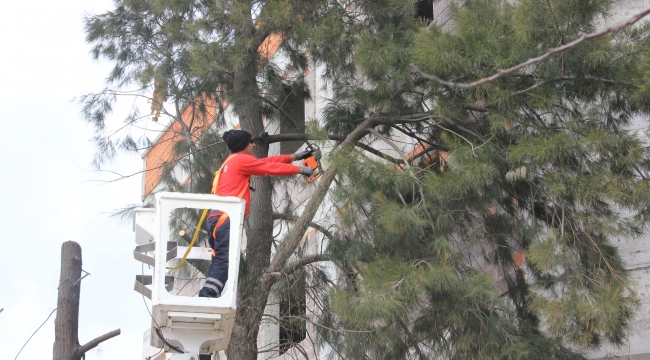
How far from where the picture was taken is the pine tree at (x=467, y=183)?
20.0 feet

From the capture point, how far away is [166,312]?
17.8 ft

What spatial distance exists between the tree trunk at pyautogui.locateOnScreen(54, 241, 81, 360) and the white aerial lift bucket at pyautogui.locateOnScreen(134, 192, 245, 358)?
95cm

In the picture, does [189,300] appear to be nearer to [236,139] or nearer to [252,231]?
[236,139]

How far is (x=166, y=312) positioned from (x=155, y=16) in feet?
13.4

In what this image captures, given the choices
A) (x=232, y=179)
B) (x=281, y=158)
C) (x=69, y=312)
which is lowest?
(x=69, y=312)

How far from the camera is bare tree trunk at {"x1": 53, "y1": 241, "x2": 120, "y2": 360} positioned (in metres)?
6.31

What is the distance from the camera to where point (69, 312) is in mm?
6469

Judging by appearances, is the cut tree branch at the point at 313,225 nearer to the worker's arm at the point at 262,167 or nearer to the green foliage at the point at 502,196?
the green foliage at the point at 502,196

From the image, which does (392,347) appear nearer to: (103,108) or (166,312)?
(166,312)

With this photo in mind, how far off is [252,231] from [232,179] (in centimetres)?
101

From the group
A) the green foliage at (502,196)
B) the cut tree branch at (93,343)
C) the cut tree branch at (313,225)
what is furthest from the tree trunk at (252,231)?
the cut tree branch at (93,343)

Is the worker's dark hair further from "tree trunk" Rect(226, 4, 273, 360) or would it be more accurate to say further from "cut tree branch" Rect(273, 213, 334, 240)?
"cut tree branch" Rect(273, 213, 334, 240)

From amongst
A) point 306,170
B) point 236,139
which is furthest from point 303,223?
point 236,139

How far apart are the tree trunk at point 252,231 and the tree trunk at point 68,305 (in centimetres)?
117
